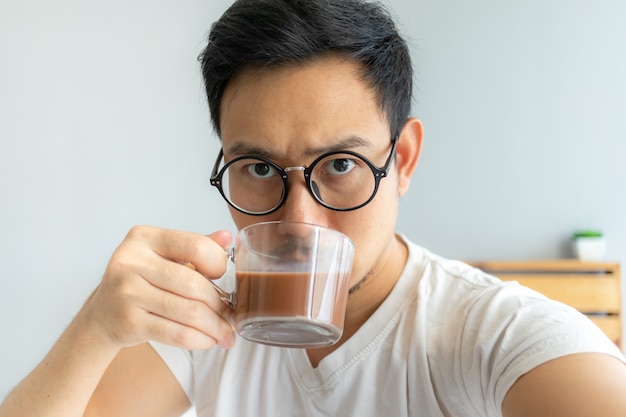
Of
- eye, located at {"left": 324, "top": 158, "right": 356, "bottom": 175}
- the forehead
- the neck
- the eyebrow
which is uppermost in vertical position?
the forehead

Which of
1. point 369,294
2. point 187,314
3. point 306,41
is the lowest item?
point 369,294

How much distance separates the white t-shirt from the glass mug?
0.30 metres

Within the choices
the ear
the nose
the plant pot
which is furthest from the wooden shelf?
the nose

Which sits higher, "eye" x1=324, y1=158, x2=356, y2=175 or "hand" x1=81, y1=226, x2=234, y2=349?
"eye" x1=324, y1=158, x2=356, y2=175

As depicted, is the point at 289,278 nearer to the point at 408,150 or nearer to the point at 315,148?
the point at 315,148

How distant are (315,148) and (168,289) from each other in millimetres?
376

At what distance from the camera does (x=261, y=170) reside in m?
1.22

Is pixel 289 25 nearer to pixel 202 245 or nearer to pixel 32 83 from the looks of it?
pixel 202 245

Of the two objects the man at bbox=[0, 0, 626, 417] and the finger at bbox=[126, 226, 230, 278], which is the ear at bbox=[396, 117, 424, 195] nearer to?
the man at bbox=[0, 0, 626, 417]

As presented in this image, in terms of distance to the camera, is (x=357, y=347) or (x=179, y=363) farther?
(x=179, y=363)

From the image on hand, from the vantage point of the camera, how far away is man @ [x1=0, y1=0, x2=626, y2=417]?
964 mm

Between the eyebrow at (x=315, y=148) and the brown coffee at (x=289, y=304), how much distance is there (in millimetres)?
290

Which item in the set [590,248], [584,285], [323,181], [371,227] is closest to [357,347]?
[371,227]

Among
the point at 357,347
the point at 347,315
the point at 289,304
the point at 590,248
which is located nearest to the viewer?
the point at 289,304
